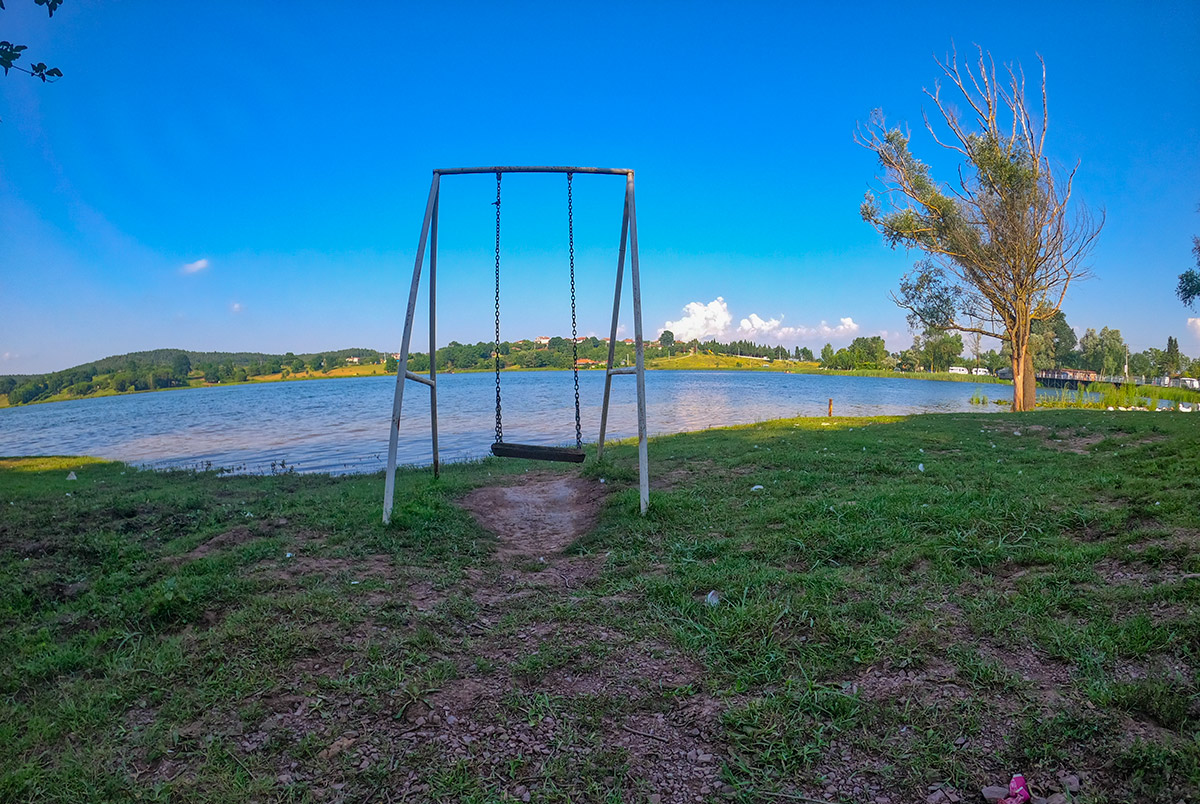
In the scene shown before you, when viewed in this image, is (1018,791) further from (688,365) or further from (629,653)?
(688,365)

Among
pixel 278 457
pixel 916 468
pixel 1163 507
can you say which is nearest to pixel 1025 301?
pixel 916 468

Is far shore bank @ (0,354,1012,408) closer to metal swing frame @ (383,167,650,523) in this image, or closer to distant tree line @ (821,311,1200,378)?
distant tree line @ (821,311,1200,378)

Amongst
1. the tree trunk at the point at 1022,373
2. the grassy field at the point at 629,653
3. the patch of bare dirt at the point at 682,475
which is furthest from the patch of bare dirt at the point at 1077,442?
the tree trunk at the point at 1022,373

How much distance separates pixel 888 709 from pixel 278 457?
2316 centimetres

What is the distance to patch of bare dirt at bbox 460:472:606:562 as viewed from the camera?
7.37m

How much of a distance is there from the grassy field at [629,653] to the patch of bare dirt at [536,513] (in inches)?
4.6

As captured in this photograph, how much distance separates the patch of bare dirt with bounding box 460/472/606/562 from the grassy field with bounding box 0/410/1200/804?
4.6 inches

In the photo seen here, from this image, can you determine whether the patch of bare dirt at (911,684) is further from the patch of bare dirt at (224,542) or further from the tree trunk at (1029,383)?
the tree trunk at (1029,383)

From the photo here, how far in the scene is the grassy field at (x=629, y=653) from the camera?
3.02m

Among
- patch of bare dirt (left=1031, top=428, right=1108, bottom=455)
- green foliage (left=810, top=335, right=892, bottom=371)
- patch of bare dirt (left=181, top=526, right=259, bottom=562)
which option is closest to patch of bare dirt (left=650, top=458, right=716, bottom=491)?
patch of bare dirt (left=181, top=526, right=259, bottom=562)

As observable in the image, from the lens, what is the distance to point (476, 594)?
5.54 m

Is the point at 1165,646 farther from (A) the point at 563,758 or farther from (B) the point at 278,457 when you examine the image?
(B) the point at 278,457

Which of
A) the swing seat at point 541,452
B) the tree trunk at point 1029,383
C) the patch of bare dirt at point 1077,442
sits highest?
the tree trunk at point 1029,383

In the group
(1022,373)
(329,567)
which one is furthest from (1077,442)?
(1022,373)
